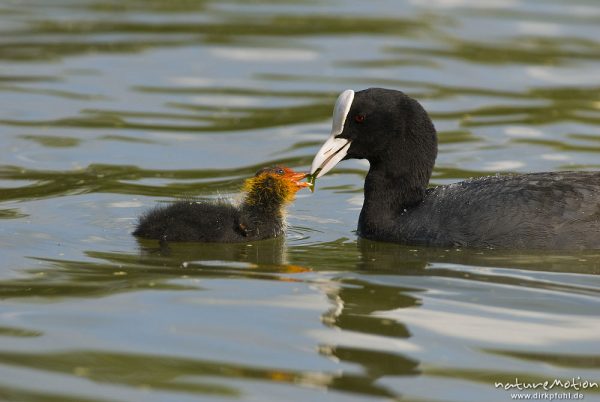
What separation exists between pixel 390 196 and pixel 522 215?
110 cm

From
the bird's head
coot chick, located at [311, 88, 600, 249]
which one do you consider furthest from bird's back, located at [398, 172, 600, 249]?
the bird's head

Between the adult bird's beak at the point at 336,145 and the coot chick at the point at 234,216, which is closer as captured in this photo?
the coot chick at the point at 234,216

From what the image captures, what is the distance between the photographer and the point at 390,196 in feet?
29.6

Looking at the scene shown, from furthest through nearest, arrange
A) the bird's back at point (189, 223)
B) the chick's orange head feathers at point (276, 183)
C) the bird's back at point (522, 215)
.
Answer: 1. the chick's orange head feathers at point (276, 183)
2. the bird's back at point (189, 223)
3. the bird's back at point (522, 215)

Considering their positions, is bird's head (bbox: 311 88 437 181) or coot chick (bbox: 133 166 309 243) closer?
coot chick (bbox: 133 166 309 243)

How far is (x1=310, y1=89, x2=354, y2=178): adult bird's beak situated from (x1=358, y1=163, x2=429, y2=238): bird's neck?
0.33 m

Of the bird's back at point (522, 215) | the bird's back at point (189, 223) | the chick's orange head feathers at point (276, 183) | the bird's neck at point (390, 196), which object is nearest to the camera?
the bird's back at point (522, 215)

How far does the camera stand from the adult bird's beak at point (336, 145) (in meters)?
8.90

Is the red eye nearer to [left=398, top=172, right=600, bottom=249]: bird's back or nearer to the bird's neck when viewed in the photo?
the bird's neck

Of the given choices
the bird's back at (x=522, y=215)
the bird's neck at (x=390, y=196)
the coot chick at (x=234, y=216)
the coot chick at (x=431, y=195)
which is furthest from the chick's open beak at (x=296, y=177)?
the bird's back at (x=522, y=215)

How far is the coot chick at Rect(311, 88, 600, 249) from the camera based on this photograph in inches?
326

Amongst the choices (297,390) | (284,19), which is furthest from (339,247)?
(284,19)

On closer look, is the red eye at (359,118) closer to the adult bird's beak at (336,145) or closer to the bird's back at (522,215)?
the adult bird's beak at (336,145)

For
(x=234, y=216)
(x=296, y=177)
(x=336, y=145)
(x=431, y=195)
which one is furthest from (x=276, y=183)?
(x=431, y=195)
